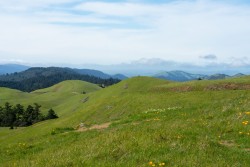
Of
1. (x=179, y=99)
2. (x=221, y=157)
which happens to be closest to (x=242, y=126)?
(x=221, y=157)

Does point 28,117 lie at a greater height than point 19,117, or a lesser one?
greater

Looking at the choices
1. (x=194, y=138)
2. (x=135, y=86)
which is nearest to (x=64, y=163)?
(x=194, y=138)

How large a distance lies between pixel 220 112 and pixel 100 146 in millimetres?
10400

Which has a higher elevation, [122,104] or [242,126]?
[242,126]

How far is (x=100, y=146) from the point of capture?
1400 centimetres

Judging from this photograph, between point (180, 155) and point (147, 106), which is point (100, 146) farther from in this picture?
point (147, 106)

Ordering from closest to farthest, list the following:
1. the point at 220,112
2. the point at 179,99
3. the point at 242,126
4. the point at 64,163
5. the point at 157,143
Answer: the point at 64,163
the point at 157,143
the point at 242,126
the point at 220,112
the point at 179,99

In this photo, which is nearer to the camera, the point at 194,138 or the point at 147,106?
the point at 194,138

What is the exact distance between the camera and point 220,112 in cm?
2092

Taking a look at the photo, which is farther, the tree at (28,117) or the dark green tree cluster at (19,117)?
the dark green tree cluster at (19,117)

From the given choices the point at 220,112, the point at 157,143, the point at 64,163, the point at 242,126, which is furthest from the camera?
the point at 220,112

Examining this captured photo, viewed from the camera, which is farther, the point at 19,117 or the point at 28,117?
the point at 19,117

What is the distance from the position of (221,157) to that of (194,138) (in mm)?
2806

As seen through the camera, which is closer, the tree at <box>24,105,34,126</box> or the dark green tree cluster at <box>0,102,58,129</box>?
the tree at <box>24,105,34,126</box>
